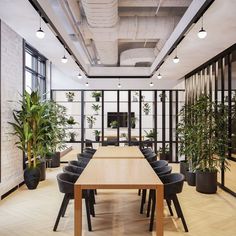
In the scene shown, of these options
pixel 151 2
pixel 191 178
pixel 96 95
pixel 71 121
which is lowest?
pixel 191 178

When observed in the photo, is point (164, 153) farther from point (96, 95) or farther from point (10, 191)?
point (10, 191)

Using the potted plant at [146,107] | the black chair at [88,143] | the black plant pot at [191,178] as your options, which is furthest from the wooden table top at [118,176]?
the potted plant at [146,107]

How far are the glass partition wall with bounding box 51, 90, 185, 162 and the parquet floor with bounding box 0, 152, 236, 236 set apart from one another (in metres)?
3.30

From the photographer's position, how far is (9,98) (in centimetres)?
525

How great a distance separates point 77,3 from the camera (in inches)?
191

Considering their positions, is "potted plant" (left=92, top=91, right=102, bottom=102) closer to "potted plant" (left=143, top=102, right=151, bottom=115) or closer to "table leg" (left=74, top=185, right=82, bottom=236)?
"potted plant" (left=143, top=102, right=151, bottom=115)

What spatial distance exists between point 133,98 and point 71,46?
3.59 metres

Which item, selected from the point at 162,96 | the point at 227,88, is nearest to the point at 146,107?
the point at 162,96

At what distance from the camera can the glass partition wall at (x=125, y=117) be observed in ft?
28.3

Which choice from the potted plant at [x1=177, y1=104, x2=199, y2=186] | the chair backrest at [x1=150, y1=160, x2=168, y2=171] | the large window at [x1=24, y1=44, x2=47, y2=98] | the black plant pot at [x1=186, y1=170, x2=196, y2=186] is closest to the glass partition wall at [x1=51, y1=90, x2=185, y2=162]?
the large window at [x1=24, y1=44, x2=47, y2=98]

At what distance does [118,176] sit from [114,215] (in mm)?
1134

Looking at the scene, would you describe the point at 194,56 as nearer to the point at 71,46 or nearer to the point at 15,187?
the point at 71,46

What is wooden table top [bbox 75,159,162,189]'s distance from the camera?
2836mm

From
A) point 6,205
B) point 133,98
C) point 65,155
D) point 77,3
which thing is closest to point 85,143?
point 65,155
